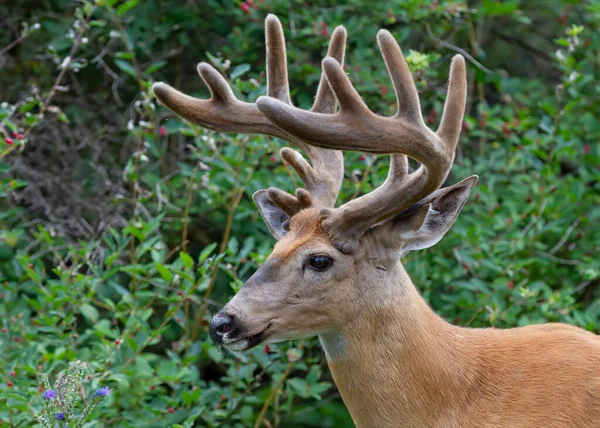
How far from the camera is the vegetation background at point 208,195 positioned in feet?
14.7

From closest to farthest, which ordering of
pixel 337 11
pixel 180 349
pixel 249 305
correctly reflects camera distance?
pixel 249 305 < pixel 180 349 < pixel 337 11

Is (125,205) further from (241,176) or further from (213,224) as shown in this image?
(241,176)

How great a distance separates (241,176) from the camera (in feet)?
17.0

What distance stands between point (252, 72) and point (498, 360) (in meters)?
3.25

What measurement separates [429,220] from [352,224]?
278 millimetres

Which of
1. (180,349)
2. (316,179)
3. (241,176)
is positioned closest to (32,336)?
(180,349)

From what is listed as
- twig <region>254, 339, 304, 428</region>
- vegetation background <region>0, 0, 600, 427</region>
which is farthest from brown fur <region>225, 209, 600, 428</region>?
twig <region>254, 339, 304, 428</region>

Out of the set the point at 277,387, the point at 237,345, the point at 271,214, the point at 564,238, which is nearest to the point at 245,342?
the point at 237,345

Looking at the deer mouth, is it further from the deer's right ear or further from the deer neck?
the deer's right ear

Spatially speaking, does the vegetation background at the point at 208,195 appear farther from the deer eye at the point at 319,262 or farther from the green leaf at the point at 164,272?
the deer eye at the point at 319,262

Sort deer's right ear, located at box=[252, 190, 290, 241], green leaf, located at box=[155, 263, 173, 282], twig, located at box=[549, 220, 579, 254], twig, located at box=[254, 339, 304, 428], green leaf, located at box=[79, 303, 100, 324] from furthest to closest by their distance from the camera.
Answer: twig, located at box=[549, 220, 579, 254] < twig, located at box=[254, 339, 304, 428] < green leaf, located at box=[79, 303, 100, 324] < green leaf, located at box=[155, 263, 173, 282] < deer's right ear, located at box=[252, 190, 290, 241]

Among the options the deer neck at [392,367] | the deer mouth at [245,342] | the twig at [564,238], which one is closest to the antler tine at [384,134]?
the deer neck at [392,367]

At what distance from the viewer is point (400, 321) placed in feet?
11.1

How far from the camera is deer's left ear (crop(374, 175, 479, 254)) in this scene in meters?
3.42
